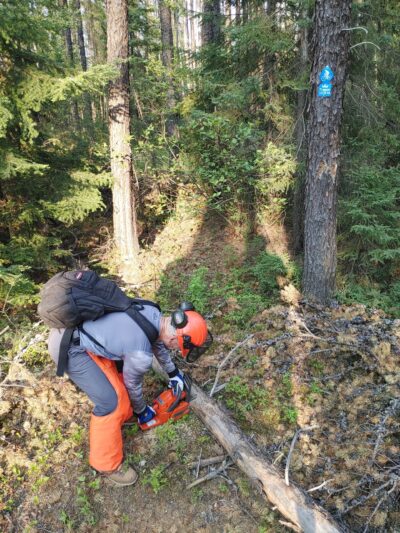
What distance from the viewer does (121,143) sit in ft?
24.6

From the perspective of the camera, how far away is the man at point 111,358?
10.7 feet

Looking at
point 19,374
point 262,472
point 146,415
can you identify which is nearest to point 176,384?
point 146,415

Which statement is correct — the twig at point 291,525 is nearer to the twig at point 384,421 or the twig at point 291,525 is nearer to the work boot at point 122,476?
the twig at point 384,421

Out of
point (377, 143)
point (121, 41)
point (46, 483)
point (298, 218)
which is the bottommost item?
point (46, 483)

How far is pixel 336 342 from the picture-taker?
4.25 metres

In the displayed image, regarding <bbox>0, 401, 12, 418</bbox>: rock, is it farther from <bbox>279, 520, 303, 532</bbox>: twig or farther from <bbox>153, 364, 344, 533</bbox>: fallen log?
<bbox>279, 520, 303, 532</bbox>: twig

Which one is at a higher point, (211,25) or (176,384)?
(211,25)

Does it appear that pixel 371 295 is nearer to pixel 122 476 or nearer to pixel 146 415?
pixel 146 415

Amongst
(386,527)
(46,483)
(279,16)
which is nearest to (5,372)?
(46,483)

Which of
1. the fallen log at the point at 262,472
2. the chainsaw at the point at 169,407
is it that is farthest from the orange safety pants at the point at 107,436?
the fallen log at the point at 262,472

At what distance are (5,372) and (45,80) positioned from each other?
4.35 metres

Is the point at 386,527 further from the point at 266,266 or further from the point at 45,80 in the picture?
the point at 45,80

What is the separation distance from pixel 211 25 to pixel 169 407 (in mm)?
11939

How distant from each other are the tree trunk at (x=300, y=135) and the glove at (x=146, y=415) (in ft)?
16.0
